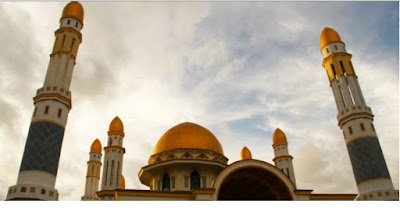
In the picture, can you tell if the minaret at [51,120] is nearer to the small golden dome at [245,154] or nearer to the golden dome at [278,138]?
the golden dome at [278,138]

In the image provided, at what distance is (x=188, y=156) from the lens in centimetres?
2523

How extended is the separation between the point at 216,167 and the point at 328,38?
13393 mm

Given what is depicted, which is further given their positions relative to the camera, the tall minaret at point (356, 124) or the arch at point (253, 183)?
the arch at point (253, 183)

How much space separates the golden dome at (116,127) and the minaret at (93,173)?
1087 centimetres

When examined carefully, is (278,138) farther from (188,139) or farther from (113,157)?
(113,157)

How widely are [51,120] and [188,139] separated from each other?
1167 centimetres

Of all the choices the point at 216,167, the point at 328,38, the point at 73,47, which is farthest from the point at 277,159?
the point at 73,47

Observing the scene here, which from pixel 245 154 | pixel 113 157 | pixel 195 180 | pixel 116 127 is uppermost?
pixel 116 127

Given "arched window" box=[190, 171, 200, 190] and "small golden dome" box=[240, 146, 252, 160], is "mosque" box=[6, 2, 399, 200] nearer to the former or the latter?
"arched window" box=[190, 171, 200, 190]

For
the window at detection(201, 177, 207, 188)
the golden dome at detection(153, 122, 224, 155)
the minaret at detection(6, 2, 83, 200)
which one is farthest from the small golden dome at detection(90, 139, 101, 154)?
the minaret at detection(6, 2, 83, 200)

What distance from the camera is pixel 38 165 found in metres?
15.8

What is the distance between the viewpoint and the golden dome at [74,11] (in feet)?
72.7

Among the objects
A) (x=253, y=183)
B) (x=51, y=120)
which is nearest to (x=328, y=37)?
(x=253, y=183)

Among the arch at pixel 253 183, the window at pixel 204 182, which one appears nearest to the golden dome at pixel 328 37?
the arch at pixel 253 183
